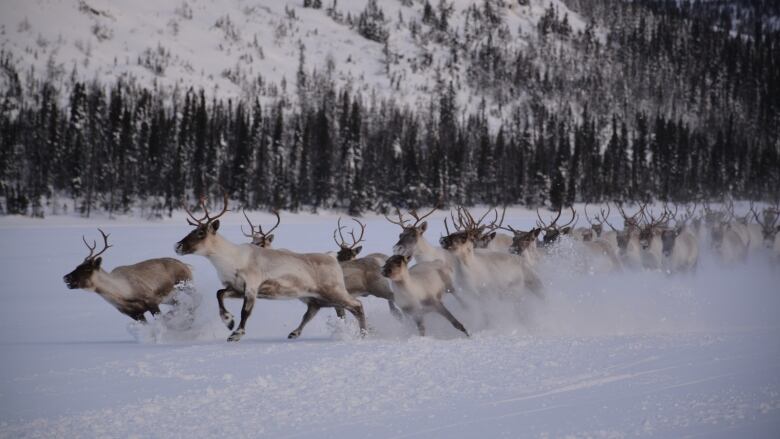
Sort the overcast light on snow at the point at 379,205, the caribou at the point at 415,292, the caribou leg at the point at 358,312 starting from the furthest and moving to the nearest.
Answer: the caribou leg at the point at 358,312
the caribou at the point at 415,292
the overcast light on snow at the point at 379,205

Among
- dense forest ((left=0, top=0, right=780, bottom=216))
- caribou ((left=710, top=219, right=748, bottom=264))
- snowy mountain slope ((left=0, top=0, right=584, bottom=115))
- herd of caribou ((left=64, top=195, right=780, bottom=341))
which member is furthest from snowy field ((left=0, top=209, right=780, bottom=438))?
snowy mountain slope ((left=0, top=0, right=584, bottom=115))

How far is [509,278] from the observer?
10.2 meters

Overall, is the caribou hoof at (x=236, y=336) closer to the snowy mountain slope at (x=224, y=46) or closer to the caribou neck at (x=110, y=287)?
the caribou neck at (x=110, y=287)

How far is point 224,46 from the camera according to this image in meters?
150

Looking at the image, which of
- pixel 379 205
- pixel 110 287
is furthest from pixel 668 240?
pixel 379 205

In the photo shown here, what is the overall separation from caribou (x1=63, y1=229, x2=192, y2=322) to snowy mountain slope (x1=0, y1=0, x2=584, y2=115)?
11199cm

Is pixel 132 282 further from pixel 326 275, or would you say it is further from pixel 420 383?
pixel 420 383

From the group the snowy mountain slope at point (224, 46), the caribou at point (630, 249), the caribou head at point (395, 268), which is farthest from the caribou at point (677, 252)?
the snowy mountain slope at point (224, 46)

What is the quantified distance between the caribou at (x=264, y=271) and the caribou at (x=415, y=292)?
2.47 feet

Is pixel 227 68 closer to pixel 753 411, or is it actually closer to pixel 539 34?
pixel 539 34

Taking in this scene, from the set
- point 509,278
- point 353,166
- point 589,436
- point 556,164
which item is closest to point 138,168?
point 353,166

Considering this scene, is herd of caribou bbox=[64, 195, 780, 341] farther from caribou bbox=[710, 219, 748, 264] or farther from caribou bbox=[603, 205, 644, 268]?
caribou bbox=[710, 219, 748, 264]

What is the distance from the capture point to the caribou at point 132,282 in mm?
9125

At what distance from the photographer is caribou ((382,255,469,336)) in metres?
8.53
